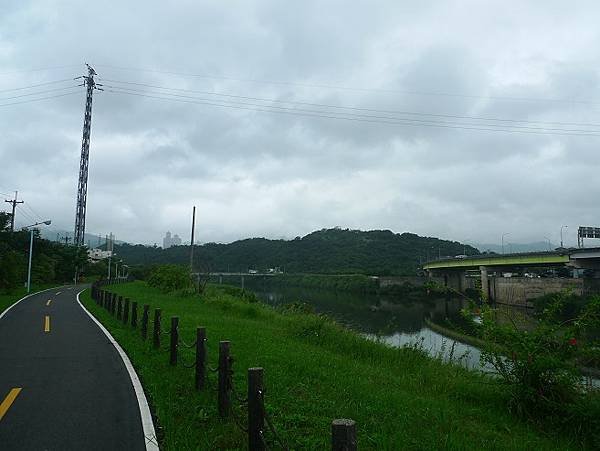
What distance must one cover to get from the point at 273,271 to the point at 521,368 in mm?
97819

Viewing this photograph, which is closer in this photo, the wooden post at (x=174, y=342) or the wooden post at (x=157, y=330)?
the wooden post at (x=174, y=342)

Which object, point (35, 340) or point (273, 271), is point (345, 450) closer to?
point (35, 340)

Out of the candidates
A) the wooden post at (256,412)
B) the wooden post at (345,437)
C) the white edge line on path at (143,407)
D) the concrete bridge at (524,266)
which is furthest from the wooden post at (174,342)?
the concrete bridge at (524,266)

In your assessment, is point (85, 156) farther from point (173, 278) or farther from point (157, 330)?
point (157, 330)

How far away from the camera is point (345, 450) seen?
3510 millimetres

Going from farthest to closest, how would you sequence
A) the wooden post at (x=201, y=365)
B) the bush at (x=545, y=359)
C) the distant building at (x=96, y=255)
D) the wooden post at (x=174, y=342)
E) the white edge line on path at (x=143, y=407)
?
the distant building at (x=96, y=255) → the wooden post at (x=174, y=342) → the wooden post at (x=201, y=365) → the bush at (x=545, y=359) → the white edge line on path at (x=143, y=407)

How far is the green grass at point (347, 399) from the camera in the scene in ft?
19.6


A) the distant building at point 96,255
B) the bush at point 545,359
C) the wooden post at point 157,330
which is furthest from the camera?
the distant building at point 96,255

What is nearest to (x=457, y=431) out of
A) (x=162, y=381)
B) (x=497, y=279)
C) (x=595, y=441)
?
(x=595, y=441)

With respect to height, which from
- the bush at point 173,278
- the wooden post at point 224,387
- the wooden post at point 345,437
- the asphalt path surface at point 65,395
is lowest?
the asphalt path surface at point 65,395

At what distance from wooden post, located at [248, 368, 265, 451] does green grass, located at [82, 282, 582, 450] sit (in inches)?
16.9

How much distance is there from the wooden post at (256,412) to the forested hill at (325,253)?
8897 centimetres

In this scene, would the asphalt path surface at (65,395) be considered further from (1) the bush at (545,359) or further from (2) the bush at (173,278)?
(2) the bush at (173,278)

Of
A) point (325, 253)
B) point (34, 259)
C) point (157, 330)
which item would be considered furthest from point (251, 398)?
point (325, 253)
